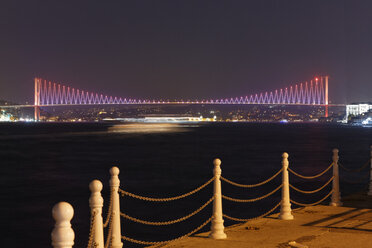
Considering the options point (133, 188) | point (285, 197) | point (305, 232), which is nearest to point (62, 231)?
point (305, 232)

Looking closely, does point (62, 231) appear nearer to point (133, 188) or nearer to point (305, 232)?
point (305, 232)

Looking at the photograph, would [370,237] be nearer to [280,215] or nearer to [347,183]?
[280,215]

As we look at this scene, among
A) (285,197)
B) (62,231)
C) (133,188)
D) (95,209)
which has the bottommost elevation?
(133,188)

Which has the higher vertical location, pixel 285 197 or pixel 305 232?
pixel 285 197

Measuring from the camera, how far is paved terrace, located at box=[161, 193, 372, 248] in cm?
708

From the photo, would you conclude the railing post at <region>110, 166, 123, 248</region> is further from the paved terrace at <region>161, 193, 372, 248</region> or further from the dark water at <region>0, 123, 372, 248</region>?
the dark water at <region>0, 123, 372, 248</region>

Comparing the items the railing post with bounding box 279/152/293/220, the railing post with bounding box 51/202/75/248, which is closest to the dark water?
the railing post with bounding box 279/152/293/220

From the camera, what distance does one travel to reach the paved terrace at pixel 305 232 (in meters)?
7.08

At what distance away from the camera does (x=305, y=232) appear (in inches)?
308

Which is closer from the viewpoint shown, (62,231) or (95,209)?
(62,231)

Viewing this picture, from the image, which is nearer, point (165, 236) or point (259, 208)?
point (165, 236)

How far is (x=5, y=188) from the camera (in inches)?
948

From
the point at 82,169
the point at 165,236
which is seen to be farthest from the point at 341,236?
the point at 82,169

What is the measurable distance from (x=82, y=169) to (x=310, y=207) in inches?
980
